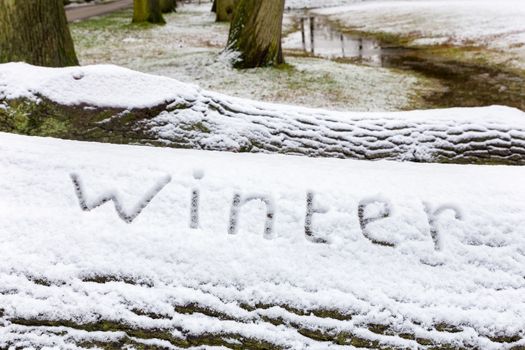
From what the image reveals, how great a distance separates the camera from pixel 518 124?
10.0ft

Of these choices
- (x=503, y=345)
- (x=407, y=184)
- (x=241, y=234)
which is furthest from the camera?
(x=407, y=184)

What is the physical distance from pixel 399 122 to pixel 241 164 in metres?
1.23

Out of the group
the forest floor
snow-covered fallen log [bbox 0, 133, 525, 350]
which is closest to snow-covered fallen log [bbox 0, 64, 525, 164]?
snow-covered fallen log [bbox 0, 133, 525, 350]

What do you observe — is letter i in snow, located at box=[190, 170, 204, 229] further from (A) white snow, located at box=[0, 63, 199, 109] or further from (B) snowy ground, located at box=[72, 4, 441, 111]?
(B) snowy ground, located at box=[72, 4, 441, 111]

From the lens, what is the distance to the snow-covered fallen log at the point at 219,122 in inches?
113

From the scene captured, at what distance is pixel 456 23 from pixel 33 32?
15257mm

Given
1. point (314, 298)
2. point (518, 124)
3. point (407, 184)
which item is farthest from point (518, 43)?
point (314, 298)

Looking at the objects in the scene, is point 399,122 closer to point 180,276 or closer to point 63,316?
point 180,276

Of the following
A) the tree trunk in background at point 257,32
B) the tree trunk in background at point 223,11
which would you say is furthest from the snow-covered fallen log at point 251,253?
the tree trunk in background at point 223,11

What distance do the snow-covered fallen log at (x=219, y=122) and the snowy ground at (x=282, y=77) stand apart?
391 centimetres

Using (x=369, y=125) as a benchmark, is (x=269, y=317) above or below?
below

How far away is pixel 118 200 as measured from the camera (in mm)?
2346

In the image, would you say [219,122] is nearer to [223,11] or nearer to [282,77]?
[282,77]

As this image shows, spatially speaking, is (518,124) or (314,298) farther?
(518,124)
